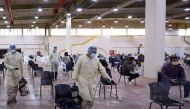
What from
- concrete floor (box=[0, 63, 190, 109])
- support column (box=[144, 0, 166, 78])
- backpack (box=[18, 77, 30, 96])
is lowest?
concrete floor (box=[0, 63, 190, 109])

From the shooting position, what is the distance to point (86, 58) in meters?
5.77

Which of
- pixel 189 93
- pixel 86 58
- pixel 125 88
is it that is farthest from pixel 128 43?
pixel 86 58

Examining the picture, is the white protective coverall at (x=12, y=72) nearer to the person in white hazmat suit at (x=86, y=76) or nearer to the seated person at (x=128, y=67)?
the person in white hazmat suit at (x=86, y=76)

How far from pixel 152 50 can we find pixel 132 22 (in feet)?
78.6

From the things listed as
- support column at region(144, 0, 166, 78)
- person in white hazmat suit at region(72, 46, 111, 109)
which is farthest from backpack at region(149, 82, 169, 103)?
support column at region(144, 0, 166, 78)

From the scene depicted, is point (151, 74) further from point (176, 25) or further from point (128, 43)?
point (176, 25)

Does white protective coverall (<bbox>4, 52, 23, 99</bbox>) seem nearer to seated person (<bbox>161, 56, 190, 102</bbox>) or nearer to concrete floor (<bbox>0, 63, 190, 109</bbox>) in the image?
concrete floor (<bbox>0, 63, 190, 109</bbox>)

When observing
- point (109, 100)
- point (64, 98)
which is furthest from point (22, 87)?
point (64, 98)

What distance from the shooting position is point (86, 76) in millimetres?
5719

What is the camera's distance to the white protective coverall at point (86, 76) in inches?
222

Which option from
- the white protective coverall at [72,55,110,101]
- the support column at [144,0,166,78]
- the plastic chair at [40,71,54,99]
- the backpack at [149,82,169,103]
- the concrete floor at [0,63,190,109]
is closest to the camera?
the white protective coverall at [72,55,110,101]

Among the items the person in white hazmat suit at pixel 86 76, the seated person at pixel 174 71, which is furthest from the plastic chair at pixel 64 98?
the seated person at pixel 174 71

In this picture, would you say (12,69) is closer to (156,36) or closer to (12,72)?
(12,72)

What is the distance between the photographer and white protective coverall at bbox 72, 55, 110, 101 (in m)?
5.64
